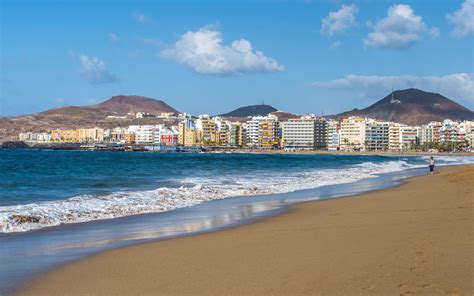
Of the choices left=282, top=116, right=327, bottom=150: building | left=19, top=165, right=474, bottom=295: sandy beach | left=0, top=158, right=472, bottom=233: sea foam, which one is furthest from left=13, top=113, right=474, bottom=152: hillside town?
left=19, top=165, right=474, bottom=295: sandy beach

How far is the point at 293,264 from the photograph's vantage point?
689 cm

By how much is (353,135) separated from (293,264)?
567ft

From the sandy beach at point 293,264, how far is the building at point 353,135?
161989 mm

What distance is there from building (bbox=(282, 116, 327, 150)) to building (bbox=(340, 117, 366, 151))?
7.31 meters

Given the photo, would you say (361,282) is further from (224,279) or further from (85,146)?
(85,146)

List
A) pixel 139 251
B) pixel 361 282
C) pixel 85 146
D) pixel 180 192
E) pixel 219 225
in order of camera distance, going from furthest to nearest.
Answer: pixel 85 146 → pixel 180 192 → pixel 219 225 → pixel 139 251 → pixel 361 282

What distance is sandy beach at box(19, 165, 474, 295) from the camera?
19.1ft

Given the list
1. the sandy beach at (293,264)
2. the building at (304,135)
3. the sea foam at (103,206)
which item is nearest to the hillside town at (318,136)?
the building at (304,135)

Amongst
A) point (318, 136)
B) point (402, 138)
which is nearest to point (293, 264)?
point (318, 136)

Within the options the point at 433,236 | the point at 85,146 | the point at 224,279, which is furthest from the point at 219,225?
the point at 85,146

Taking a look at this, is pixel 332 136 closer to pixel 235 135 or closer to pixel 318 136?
pixel 318 136

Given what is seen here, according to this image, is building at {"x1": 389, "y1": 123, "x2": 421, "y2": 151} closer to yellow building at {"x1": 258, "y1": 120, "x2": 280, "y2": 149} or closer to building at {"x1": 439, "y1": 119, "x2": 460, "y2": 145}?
building at {"x1": 439, "y1": 119, "x2": 460, "y2": 145}

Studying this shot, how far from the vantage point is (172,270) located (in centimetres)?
686

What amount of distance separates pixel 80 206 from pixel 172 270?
8084 millimetres
